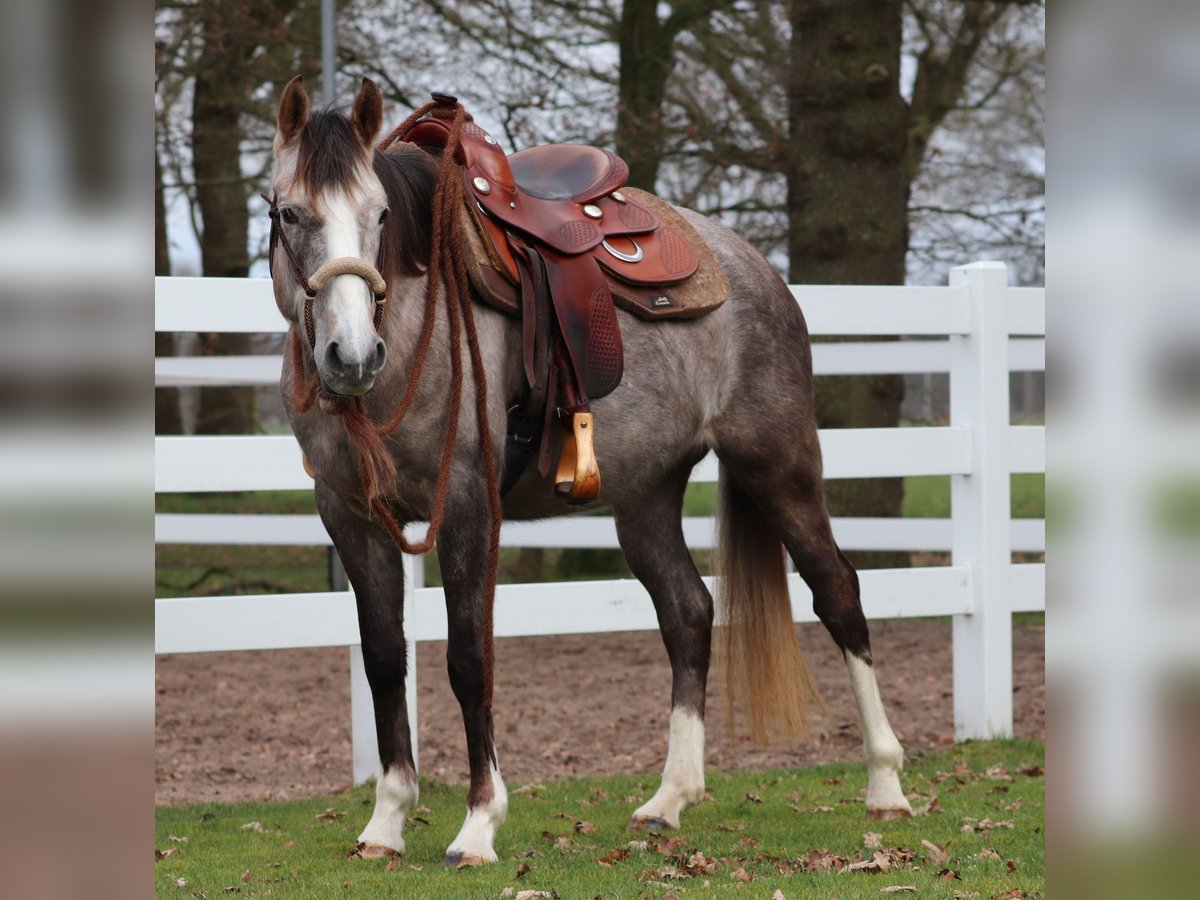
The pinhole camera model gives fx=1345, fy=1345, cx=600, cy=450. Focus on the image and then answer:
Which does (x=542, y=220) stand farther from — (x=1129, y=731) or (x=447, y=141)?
(x=1129, y=731)

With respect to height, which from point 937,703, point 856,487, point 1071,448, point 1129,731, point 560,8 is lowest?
point 937,703

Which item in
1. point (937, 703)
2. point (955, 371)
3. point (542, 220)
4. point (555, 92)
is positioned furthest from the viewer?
point (555, 92)

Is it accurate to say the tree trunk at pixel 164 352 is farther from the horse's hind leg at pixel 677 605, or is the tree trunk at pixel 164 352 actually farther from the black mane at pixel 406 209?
the black mane at pixel 406 209

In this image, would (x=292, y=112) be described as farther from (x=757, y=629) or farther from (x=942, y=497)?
(x=942, y=497)

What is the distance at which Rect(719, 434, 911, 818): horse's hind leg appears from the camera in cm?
443

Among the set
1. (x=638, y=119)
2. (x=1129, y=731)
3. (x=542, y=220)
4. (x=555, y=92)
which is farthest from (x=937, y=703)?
(x=1129, y=731)

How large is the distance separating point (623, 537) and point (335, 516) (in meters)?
1.19

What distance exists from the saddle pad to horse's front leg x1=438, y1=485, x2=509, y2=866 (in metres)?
0.59

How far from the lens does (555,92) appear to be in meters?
10.0

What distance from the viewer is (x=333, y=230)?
3178 mm

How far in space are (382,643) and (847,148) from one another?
219 inches

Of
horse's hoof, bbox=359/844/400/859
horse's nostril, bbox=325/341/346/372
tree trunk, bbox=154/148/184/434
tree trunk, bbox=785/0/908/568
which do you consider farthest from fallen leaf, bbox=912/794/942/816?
tree trunk, bbox=154/148/184/434

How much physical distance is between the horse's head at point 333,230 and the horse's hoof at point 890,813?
2.31 m

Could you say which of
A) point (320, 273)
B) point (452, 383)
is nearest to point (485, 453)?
point (452, 383)
